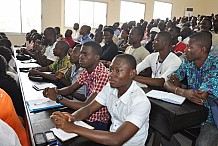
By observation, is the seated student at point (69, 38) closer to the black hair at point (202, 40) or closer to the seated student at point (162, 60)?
the seated student at point (162, 60)

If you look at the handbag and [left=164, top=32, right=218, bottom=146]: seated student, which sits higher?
[left=164, top=32, right=218, bottom=146]: seated student

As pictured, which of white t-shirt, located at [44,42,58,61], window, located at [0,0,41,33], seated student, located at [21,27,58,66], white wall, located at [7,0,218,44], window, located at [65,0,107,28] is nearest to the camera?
seated student, located at [21,27,58,66]

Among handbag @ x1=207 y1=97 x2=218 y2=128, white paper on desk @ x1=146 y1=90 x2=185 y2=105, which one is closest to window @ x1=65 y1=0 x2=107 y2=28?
white paper on desk @ x1=146 y1=90 x2=185 y2=105

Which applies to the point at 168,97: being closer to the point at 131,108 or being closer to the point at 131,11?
the point at 131,108

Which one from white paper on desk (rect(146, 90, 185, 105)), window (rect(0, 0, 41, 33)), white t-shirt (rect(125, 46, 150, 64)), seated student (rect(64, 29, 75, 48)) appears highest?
window (rect(0, 0, 41, 33))

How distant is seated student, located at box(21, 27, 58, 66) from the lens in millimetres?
4008

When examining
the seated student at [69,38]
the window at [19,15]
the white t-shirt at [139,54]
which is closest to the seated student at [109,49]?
the white t-shirt at [139,54]

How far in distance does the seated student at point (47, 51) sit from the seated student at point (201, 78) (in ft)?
8.22

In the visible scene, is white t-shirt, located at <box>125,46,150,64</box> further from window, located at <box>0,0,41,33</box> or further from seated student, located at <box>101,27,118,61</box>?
window, located at <box>0,0,41,33</box>

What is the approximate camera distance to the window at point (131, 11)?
1133 cm

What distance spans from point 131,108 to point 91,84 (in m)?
0.75

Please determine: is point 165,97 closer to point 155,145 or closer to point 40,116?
point 155,145

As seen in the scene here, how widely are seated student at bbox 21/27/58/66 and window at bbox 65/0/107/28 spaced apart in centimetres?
591

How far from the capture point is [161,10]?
42.3 feet
